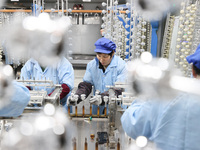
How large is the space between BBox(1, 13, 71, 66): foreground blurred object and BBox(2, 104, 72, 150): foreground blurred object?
0.09 meters

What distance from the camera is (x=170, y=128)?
672 millimetres

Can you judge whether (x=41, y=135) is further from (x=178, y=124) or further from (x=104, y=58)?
(x=104, y=58)

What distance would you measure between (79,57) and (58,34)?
6501 mm

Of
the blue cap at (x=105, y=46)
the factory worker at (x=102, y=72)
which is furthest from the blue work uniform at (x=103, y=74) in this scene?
the blue cap at (x=105, y=46)

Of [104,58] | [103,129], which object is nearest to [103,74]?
[104,58]

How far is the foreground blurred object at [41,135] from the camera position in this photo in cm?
28

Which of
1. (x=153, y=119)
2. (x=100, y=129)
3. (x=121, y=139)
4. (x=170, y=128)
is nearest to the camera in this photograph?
(x=170, y=128)

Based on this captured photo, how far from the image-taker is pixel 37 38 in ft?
0.86

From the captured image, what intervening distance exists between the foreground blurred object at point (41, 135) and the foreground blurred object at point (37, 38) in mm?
90

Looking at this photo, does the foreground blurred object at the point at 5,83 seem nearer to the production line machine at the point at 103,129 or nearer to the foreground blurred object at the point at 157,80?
the foreground blurred object at the point at 157,80

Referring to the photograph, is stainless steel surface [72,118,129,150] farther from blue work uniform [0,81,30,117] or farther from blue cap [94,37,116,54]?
blue work uniform [0,81,30,117]

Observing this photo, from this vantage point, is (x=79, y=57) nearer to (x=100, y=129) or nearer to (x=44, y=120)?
(x=100, y=129)

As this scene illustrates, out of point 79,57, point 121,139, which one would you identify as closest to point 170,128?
point 121,139

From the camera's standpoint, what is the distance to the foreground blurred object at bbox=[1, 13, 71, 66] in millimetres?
262
